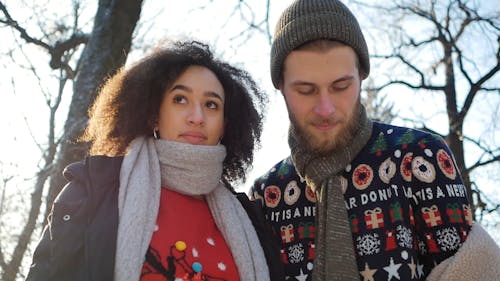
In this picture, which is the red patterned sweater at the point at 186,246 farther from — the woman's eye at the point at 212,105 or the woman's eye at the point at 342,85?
the woman's eye at the point at 342,85

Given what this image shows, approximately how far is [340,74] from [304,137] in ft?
1.14

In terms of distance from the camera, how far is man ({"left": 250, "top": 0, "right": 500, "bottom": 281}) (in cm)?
226

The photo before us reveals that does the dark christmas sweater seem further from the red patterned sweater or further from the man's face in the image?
the red patterned sweater

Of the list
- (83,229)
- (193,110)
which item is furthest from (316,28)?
(83,229)

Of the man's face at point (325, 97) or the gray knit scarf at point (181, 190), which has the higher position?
the man's face at point (325, 97)

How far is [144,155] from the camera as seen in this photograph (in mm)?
2508

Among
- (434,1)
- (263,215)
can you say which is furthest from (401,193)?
(434,1)

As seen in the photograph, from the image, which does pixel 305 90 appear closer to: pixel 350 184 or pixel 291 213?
pixel 350 184

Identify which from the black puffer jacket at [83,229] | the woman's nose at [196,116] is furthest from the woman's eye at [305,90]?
the black puffer jacket at [83,229]

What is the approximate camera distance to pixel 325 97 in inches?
99.3

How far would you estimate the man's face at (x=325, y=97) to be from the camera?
8.29ft

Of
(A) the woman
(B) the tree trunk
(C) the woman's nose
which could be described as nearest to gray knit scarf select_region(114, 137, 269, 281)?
(A) the woman

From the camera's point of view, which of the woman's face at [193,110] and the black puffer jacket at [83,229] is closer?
the black puffer jacket at [83,229]

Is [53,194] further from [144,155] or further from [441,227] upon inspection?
[441,227]
